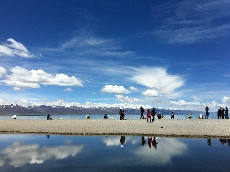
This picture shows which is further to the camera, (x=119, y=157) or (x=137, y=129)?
(x=137, y=129)

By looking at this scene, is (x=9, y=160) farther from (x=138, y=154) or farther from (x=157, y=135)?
(x=157, y=135)

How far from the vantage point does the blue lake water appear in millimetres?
13336

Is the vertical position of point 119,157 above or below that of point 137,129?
below

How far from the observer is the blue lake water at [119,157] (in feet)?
43.8

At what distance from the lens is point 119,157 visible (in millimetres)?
15977

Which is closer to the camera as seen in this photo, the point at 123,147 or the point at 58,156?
the point at 58,156

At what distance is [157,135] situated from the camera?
26234 millimetres

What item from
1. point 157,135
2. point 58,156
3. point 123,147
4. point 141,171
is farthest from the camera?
point 157,135

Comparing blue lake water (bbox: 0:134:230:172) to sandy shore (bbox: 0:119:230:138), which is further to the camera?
sandy shore (bbox: 0:119:230:138)

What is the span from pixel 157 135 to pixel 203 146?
22.3 ft

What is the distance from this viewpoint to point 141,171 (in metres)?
12.5

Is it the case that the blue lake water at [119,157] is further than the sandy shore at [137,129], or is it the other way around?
the sandy shore at [137,129]

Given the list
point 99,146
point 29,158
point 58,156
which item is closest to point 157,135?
point 99,146

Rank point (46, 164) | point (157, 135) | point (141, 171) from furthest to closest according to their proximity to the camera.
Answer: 1. point (157, 135)
2. point (46, 164)
3. point (141, 171)
